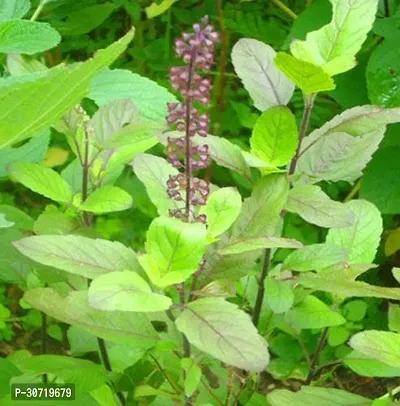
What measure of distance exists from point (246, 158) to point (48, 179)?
7.9 inches

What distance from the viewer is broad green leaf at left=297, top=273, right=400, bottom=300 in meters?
0.65

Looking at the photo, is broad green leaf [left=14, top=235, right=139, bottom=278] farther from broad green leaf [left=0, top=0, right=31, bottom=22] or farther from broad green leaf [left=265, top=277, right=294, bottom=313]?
broad green leaf [left=0, top=0, right=31, bottom=22]

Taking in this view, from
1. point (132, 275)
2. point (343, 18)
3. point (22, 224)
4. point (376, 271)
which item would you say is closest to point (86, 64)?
point (132, 275)

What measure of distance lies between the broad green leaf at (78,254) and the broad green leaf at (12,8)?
1.05 ft

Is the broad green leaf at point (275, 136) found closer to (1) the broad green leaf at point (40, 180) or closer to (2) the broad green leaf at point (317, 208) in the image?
(2) the broad green leaf at point (317, 208)

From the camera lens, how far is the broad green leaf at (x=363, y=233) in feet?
2.74

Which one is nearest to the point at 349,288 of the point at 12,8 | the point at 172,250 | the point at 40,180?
the point at 172,250

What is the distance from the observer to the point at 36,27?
748mm

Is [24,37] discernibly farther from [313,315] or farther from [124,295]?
Answer: [313,315]

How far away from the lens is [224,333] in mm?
572

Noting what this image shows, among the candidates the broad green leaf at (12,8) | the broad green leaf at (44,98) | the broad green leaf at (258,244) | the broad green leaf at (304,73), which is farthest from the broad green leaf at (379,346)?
the broad green leaf at (12,8)

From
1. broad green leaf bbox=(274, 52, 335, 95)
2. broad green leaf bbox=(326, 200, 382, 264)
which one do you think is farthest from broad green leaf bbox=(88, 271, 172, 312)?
broad green leaf bbox=(326, 200, 382, 264)

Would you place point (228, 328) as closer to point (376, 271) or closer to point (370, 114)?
point (370, 114)

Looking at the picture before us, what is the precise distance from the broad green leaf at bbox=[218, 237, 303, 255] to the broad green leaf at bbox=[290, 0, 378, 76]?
160 mm
